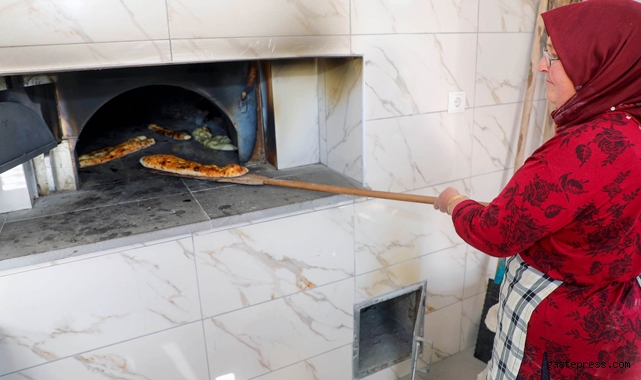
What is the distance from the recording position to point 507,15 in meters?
1.82

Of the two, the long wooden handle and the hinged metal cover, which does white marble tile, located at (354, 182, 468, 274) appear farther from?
the hinged metal cover

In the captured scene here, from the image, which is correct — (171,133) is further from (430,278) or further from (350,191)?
(430,278)

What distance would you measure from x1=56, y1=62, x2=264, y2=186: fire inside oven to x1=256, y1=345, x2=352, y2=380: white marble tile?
0.84 metres

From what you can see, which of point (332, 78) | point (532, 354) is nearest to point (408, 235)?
point (332, 78)

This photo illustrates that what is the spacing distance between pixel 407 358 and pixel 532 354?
3.18 feet

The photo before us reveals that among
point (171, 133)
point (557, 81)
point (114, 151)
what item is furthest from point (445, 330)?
point (114, 151)

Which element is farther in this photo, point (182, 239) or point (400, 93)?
point (400, 93)

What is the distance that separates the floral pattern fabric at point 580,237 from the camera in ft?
2.89

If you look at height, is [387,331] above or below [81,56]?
below

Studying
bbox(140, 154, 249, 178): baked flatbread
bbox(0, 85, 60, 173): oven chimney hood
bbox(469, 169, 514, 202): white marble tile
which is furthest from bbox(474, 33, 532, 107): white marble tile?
bbox(0, 85, 60, 173): oven chimney hood

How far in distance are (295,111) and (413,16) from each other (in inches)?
22.4

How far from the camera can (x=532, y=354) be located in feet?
3.55

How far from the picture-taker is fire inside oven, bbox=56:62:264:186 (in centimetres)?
166

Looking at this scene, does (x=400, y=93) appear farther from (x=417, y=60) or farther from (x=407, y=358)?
(x=407, y=358)
